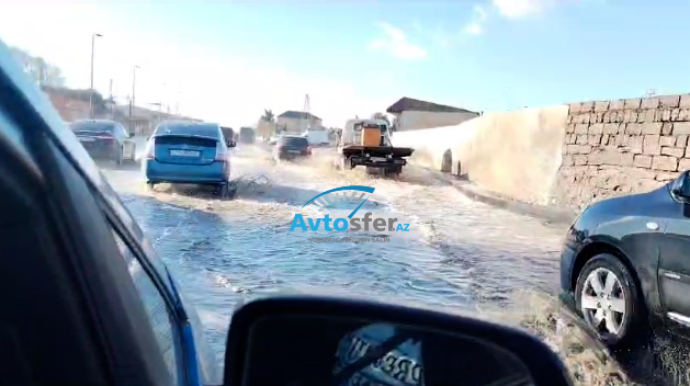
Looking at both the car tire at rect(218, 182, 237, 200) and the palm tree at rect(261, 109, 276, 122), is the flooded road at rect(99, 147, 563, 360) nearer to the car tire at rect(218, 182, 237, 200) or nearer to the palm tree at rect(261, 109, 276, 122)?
the car tire at rect(218, 182, 237, 200)

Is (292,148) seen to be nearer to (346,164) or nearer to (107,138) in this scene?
(346,164)

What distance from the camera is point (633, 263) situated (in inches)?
169

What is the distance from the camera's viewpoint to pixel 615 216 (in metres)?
4.62

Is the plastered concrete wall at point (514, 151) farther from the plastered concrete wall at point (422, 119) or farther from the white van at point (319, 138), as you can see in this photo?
the plastered concrete wall at point (422, 119)

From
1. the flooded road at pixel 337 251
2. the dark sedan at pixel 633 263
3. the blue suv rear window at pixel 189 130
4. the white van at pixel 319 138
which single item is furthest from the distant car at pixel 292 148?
the dark sedan at pixel 633 263

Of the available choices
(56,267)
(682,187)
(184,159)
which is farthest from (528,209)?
(56,267)

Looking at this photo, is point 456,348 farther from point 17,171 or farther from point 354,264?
point 354,264

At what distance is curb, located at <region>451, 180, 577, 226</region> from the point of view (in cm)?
1213

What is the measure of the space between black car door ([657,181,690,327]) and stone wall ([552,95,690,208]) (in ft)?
21.1

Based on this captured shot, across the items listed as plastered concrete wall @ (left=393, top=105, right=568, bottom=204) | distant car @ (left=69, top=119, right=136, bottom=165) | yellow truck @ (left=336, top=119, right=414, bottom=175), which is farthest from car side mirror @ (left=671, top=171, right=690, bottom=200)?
→ yellow truck @ (left=336, top=119, right=414, bottom=175)

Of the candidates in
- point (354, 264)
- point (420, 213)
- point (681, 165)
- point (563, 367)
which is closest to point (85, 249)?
point (563, 367)

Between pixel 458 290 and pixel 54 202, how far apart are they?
17.8ft

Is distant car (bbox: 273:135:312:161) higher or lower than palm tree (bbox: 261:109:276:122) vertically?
lower

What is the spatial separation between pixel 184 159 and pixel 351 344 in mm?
11151
